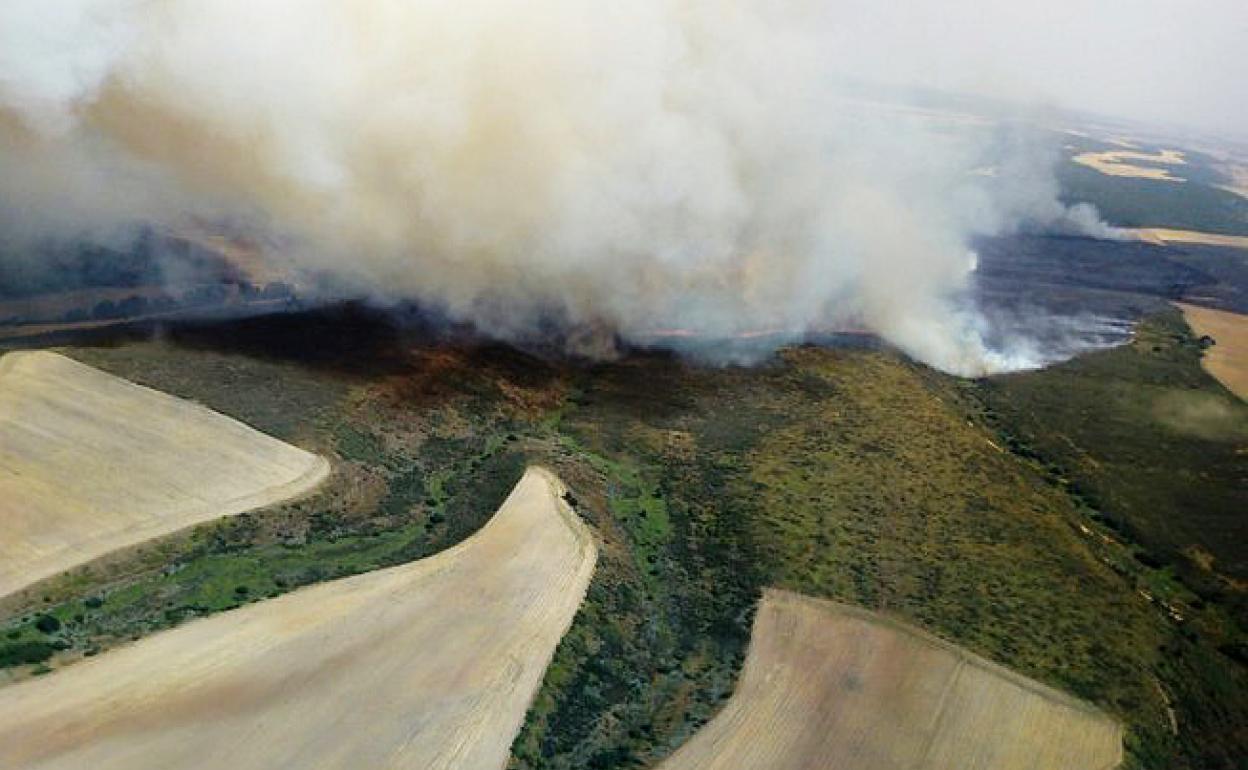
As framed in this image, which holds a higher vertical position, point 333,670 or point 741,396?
point 333,670

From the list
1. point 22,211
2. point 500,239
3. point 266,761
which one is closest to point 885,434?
point 500,239

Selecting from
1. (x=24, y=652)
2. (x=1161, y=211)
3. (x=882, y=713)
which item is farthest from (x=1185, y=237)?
(x=24, y=652)

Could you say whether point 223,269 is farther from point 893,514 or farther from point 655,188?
point 893,514

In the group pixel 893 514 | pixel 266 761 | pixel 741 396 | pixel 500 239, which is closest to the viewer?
pixel 266 761

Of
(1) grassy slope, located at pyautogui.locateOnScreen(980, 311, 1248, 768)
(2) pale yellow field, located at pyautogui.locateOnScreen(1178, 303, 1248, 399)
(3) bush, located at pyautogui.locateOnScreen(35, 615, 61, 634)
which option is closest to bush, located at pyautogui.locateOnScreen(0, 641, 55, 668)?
(3) bush, located at pyautogui.locateOnScreen(35, 615, 61, 634)

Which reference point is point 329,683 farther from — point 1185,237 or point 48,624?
point 1185,237

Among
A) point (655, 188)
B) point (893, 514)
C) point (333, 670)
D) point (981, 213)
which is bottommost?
point (981, 213)

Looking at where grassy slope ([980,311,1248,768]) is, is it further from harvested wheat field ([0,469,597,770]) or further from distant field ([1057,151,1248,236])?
distant field ([1057,151,1248,236])
